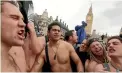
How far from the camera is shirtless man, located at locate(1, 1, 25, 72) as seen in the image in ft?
6.25

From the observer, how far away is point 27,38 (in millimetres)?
3371

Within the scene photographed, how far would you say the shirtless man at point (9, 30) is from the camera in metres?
1.91

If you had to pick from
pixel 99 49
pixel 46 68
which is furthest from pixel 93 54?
pixel 46 68

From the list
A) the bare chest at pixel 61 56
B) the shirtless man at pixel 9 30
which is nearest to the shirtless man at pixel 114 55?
the bare chest at pixel 61 56

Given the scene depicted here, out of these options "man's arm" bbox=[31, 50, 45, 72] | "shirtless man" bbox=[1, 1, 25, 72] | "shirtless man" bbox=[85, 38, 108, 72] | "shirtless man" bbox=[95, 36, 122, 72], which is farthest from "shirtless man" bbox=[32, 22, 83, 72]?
"shirtless man" bbox=[1, 1, 25, 72]

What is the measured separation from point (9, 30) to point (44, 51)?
2.17 meters

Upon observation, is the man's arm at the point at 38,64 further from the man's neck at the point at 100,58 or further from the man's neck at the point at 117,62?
the man's neck at the point at 117,62

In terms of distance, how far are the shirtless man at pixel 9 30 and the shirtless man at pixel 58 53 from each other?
203cm

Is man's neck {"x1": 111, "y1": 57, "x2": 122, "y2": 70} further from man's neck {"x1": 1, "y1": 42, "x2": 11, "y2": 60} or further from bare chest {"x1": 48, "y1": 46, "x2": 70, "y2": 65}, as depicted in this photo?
man's neck {"x1": 1, "y1": 42, "x2": 11, "y2": 60}

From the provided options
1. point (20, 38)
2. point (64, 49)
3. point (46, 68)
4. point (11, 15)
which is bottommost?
point (46, 68)

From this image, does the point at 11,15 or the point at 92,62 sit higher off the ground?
the point at 11,15

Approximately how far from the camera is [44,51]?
405cm

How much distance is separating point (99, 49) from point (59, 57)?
2.42 feet

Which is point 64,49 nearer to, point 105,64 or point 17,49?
point 105,64
